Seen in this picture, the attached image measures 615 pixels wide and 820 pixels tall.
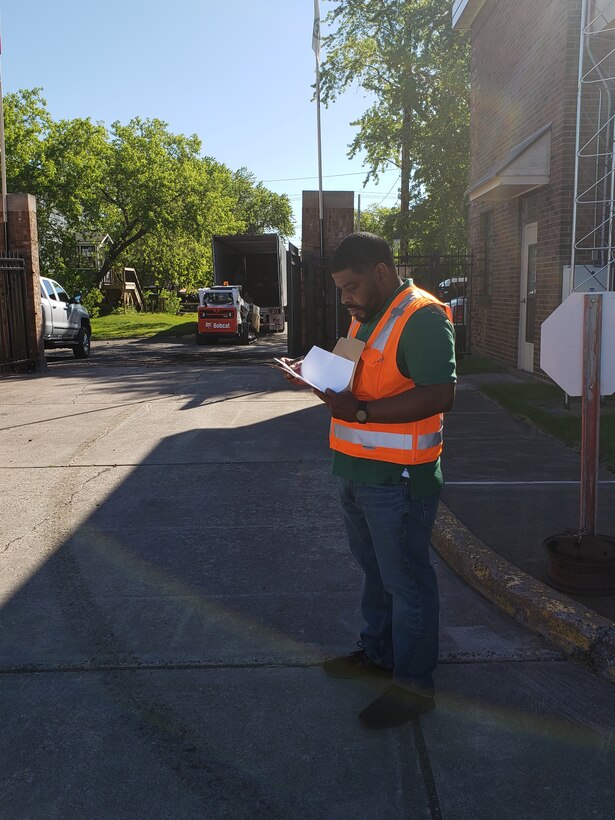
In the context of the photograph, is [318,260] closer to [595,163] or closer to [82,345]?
[82,345]

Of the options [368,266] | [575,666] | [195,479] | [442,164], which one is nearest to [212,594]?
[575,666]

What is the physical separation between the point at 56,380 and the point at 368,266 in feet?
42.4

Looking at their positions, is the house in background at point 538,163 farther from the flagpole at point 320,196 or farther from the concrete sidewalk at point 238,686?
the concrete sidewalk at point 238,686

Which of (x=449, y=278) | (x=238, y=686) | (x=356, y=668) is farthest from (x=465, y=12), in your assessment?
(x=238, y=686)

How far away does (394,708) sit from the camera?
3082 millimetres

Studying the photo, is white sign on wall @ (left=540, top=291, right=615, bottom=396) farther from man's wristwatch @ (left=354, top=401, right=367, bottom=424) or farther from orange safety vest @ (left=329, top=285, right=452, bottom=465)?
man's wristwatch @ (left=354, top=401, right=367, bottom=424)

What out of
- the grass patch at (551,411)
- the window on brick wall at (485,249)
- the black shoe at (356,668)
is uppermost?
the window on brick wall at (485,249)

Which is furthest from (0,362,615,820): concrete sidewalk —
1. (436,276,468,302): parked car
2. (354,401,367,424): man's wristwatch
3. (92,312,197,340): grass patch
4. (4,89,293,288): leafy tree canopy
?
(4,89,293,288): leafy tree canopy

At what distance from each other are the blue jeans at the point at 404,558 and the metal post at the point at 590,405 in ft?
5.13

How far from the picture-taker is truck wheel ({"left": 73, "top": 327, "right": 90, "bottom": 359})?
20.2 m

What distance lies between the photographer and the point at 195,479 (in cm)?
730

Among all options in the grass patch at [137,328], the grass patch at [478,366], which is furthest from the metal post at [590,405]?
the grass patch at [137,328]

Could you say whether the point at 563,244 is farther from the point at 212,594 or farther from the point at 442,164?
the point at 442,164

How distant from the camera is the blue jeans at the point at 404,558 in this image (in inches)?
117
